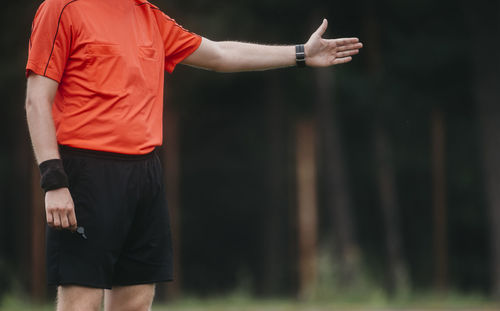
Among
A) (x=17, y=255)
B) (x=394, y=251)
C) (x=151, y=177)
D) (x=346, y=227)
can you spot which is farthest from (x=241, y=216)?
(x=151, y=177)

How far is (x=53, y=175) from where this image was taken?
2.86 meters

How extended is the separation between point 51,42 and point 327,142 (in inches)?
469

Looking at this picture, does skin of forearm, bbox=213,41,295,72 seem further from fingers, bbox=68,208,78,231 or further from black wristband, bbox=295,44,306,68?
fingers, bbox=68,208,78,231

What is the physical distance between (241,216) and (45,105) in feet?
44.6

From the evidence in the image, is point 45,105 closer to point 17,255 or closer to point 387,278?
point 387,278

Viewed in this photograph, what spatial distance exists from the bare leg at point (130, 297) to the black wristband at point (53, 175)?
1.83ft

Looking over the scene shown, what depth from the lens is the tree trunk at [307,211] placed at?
9.23 metres

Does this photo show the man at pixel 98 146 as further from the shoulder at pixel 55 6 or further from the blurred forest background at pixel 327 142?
the blurred forest background at pixel 327 142

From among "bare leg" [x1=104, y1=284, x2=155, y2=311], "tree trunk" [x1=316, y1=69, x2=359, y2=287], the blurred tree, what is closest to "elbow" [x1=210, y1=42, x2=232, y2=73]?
"bare leg" [x1=104, y1=284, x2=155, y2=311]

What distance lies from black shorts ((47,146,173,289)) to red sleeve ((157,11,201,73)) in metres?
0.53

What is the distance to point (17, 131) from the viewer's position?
15.8 metres

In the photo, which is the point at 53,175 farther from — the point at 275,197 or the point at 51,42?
the point at 275,197

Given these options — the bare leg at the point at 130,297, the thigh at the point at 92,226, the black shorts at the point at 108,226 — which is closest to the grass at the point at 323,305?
the bare leg at the point at 130,297

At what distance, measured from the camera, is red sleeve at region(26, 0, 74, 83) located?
2.92m
